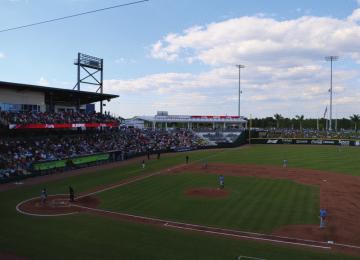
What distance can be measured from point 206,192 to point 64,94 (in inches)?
1265

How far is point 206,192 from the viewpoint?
91.8 ft

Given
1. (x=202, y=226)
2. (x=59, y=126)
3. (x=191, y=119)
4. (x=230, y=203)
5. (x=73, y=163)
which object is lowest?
(x=202, y=226)

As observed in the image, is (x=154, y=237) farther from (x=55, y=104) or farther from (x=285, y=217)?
(x=55, y=104)

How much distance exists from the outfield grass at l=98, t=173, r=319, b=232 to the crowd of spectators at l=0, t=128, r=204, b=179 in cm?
1317

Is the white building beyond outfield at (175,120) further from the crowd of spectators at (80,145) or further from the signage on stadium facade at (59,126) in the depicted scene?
the signage on stadium facade at (59,126)

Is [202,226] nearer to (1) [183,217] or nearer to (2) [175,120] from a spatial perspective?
(1) [183,217]

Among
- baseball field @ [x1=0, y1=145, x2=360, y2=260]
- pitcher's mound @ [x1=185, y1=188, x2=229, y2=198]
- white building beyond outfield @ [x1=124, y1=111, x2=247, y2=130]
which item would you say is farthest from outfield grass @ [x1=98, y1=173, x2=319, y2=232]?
white building beyond outfield @ [x1=124, y1=111, x2=247, y2=130]

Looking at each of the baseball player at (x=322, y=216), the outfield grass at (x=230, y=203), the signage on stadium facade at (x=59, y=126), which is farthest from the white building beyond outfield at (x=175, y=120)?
the baseball player at (x=322, y=216)

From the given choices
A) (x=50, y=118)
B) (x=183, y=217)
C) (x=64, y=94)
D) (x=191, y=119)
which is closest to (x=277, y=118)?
(x=191, y=119)

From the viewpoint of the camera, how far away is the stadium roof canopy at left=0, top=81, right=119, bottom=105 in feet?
141

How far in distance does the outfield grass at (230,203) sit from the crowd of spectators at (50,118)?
17.2 meters

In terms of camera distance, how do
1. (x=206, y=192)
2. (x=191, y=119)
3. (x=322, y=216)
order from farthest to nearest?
1. (x=191, y=119)
2. (x=206, y=192)
3. (x=322, y=216)

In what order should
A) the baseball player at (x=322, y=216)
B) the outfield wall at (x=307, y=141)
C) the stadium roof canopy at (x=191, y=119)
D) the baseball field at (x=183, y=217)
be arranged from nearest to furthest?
the baseball field at (x=183, y=217), the baseball player at (x=322, y=216), the outfield wall at (x=307, y=141), the stadium roof canopy at (x=191, y=119)

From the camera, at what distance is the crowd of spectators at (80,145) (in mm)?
36494
